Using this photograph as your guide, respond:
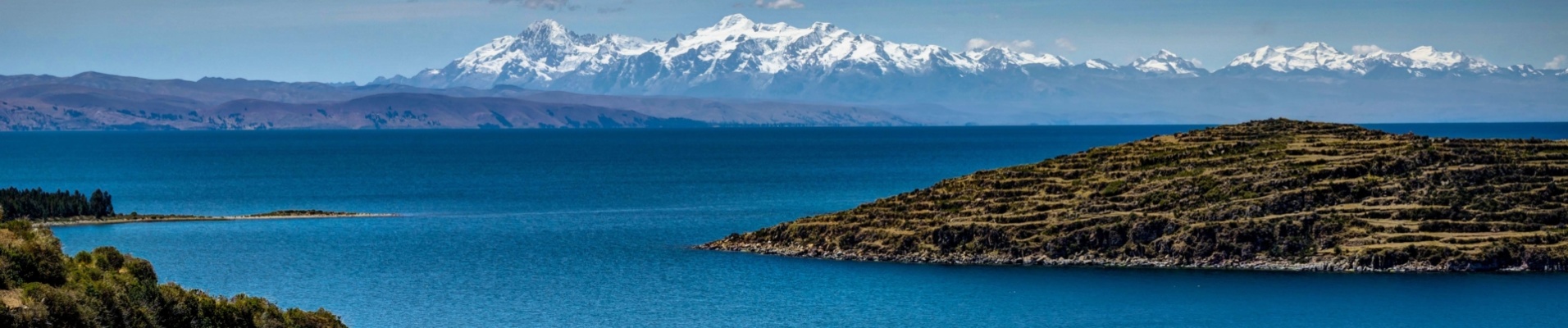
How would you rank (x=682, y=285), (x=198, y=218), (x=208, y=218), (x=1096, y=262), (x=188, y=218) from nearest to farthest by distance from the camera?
(x=682, y=285) < (x=1096, y=262) < (x=188, y=218) < (x=198, y=218) < (x=208, y=218)

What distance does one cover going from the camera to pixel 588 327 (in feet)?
237

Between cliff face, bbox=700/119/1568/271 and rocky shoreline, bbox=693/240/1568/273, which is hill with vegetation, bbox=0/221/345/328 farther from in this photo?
cliff face, bbox=700/119/1568/271

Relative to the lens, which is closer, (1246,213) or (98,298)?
(98,298)

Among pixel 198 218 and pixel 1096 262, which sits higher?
pixel 1096 262

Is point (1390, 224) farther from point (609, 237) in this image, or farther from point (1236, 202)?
point (609, 237)

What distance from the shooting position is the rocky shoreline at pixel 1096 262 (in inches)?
3378

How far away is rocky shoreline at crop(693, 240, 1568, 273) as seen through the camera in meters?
85.8

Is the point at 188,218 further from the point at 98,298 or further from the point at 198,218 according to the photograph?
the point at 98,298

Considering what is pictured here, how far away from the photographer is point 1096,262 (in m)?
91.9

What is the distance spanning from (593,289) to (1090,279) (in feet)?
77.8

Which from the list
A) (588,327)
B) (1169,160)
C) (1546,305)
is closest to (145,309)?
(588,327)

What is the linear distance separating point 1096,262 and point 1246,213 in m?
8.42

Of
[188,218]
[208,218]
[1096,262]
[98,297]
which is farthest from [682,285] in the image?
[188,218]

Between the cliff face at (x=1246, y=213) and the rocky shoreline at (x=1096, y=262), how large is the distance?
89mm
